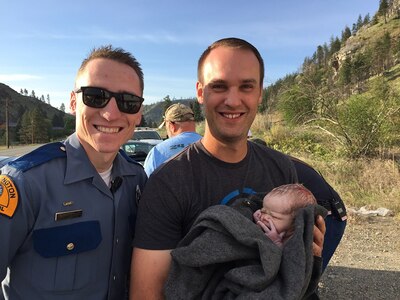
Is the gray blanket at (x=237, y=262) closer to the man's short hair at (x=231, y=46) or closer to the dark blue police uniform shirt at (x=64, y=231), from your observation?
the dark blue police uniform shirt at (x=64, y=231)

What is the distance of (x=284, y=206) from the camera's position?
5.69 ft

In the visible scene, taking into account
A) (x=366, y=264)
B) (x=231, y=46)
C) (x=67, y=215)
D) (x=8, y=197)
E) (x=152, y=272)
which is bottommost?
(x=366, y=264)

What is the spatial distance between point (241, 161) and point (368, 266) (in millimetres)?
4147

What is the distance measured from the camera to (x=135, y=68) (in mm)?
2064

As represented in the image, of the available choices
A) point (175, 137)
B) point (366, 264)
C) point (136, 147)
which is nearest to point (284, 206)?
point (175, 137)

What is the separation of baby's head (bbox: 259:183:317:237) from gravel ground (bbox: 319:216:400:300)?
10.4 feet

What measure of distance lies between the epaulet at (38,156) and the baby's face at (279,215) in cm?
109

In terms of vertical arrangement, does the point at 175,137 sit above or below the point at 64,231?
above

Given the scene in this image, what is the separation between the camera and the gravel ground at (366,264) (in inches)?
175

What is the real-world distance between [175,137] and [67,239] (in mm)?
3139

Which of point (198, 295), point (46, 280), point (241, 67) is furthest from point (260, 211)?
point (46, 280)

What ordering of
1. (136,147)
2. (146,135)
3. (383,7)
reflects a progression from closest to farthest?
(136,147) < (146,135) < (383,7)

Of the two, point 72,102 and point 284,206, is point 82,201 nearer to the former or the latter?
point 72,102

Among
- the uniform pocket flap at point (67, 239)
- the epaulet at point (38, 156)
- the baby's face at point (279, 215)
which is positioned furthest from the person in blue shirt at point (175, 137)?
the baby's face at point (279, 215)
